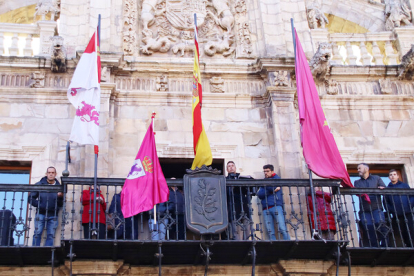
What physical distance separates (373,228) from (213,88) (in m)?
3.44

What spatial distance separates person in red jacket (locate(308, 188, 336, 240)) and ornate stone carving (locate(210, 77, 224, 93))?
8.16 feet

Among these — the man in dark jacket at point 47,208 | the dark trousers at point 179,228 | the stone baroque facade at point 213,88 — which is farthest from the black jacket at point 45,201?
the dark trousers at point 179,228

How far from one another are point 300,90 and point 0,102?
178 inches

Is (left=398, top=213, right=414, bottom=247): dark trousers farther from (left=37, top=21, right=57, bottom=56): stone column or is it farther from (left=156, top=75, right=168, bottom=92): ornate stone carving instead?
(left=37, top=21, right=57, bottom=56): stone column

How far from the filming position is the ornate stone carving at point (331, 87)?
39.8 feet

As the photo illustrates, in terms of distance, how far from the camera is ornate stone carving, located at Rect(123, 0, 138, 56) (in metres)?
12.2

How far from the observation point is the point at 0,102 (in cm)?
1145

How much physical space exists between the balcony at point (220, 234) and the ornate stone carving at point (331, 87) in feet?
6.43

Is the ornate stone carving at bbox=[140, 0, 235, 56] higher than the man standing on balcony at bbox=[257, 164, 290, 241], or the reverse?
the ornate stone carving at bbox=[140, 0, 235, 56]

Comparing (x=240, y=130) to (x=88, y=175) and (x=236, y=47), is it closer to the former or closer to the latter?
(x=236, y=47)

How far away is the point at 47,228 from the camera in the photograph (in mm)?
9938

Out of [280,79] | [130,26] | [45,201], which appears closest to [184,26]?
[130,26]

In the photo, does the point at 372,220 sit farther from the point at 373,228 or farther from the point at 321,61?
the point at 321,61

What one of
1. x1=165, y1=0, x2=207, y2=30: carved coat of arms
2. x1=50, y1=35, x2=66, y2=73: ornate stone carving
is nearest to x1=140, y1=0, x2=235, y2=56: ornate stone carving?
x1=165, y1=0, x2=207, y2=30: carved coat of arms
